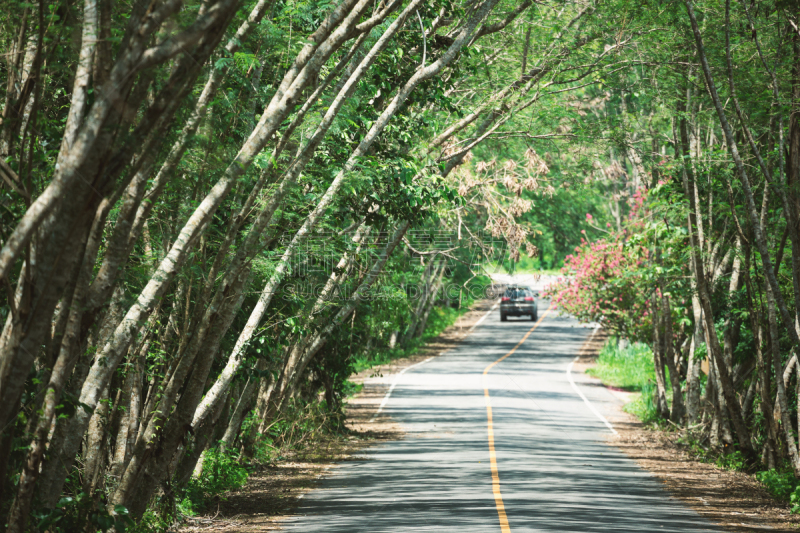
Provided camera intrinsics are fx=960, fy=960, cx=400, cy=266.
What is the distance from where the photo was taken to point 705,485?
16.0 m

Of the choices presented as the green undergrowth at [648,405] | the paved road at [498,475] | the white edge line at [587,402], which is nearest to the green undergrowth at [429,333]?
the white edge line at [587,402]

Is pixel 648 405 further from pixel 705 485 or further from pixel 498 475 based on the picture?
pixel 498 475

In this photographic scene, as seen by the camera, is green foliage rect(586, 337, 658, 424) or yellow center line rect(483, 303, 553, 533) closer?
yellow center line rect(483, 303, 553, 533)

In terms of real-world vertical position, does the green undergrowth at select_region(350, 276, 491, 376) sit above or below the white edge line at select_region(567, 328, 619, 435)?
above

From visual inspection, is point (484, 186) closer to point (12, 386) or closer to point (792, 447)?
point (792, 447)

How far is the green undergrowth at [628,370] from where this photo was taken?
3107 cm

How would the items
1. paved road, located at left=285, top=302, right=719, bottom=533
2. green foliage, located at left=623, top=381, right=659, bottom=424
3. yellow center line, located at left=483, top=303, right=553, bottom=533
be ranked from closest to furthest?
yellow center line, located at left=483, top=303, right=553, bottom=533, paved road, located at left=285, top=302, right=719, bottom=533, green foliage, located at left=623, top=381, right=659, bottom=424

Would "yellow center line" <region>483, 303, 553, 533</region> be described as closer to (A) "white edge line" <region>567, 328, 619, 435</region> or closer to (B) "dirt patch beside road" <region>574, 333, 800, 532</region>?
(B) "dirt patch beside road" <region>574, 333, 800, 532</region>

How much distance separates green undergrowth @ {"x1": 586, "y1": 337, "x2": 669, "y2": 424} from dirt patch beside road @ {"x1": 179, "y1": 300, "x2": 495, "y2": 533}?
8436mm

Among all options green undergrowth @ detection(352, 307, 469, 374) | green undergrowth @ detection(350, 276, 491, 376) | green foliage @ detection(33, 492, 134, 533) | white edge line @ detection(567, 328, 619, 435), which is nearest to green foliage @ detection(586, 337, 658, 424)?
white edge line @ detection(567, 328, 619, 435)

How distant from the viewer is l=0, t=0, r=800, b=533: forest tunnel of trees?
6547 mm

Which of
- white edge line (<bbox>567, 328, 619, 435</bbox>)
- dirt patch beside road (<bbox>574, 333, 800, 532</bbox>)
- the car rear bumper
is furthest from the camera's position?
the car rear bumper

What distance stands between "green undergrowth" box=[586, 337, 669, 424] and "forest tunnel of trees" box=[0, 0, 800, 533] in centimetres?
428

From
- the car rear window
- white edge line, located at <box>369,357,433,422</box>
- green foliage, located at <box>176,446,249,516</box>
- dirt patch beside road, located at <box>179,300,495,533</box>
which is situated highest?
the car rear window
